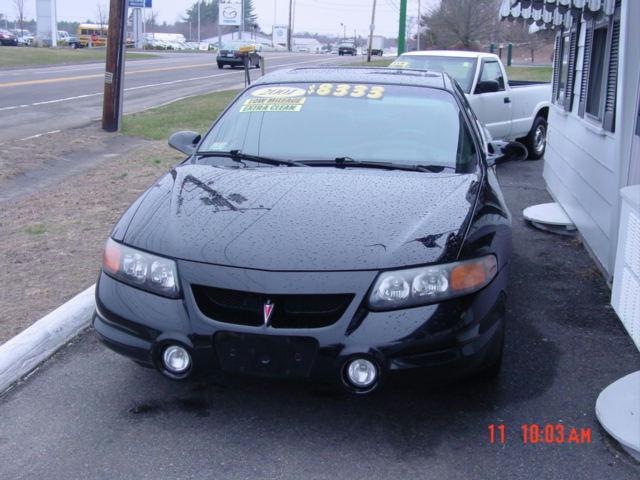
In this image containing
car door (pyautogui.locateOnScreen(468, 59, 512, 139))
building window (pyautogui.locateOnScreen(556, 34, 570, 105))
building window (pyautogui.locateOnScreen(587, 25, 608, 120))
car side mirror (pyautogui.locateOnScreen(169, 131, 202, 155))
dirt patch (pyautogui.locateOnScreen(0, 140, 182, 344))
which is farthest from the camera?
car door (pyautogui.locateOnScreen(468, 59, 512, 139))

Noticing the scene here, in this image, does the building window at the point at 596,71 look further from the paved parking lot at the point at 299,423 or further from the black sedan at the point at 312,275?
the black sedan at the point at 312,275

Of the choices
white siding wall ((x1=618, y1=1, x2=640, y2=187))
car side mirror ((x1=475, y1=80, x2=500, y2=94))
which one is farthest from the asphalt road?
white siding wall ((x1=618, y1=1, x2=640, y2=187))

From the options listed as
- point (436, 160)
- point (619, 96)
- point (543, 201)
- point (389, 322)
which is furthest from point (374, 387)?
point (543, 201)

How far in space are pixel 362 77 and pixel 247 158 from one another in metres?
1.21

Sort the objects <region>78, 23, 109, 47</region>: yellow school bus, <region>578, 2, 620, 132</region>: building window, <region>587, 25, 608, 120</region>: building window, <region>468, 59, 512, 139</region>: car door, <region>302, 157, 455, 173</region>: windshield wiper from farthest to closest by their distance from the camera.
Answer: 1. <region>78, 23, 109, 47</region>: yellow school bus
2. <region>468, 59, 512, 139</region>: car door
3. <region>587, 25, 608, 120</region>: building window
4. <region>578, 2, 620, 132</region>: building window
5. <region>302, 157, 455, 173</region>: windshield wiper

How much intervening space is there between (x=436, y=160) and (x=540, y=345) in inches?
50.6

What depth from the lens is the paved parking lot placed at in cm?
328

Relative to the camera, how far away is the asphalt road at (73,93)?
15.6 m

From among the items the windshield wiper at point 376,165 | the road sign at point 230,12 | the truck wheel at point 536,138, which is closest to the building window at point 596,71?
the windshield wiper at point 376,165

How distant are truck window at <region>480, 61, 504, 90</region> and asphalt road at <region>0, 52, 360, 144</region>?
24.5 ft

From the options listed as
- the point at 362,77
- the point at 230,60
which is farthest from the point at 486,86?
the point at 230,60

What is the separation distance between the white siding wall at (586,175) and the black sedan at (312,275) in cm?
183

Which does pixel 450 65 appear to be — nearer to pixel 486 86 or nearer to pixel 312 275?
pixel 486 86

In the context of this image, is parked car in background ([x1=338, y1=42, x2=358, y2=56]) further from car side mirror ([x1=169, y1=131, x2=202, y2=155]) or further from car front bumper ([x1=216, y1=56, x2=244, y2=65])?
car side mirror ([x1=169, y1=131, x2=202, y2=155])
